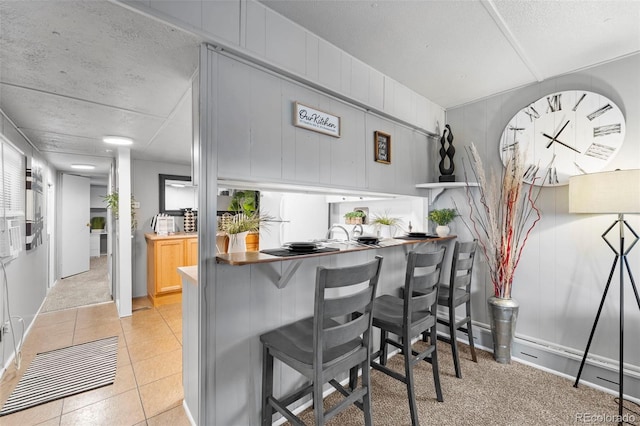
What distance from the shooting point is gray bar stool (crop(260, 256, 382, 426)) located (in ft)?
4.29

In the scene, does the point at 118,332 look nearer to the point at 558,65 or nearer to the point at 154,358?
the point at 154,358

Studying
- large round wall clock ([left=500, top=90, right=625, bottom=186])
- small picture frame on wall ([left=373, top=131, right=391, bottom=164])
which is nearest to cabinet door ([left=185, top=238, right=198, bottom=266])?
small picture frame on wall ([left=373, top=131, right=391, bottom=164])

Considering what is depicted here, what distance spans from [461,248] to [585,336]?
1.19 meters

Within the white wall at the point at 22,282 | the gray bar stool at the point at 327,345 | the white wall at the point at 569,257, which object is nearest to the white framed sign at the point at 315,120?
the gray bar stool at the point at 327,345

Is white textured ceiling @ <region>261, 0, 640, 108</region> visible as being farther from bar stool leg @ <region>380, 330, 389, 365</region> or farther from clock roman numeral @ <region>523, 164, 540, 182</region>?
bar stool leg @ <region>380, 330, 389, 365</region>

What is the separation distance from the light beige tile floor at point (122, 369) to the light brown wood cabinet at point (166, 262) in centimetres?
21

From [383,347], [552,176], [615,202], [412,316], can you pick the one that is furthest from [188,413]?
[552,176]

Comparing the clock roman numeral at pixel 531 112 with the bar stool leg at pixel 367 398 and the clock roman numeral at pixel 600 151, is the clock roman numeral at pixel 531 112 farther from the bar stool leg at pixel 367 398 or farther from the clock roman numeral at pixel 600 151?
the bar stool leg at pixel 367 398

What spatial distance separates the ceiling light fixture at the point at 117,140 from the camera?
314cm

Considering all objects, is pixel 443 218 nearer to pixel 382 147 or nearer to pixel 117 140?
pixel 382 147

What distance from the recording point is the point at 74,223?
5625 millimetres

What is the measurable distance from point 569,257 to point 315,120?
2.41 meters

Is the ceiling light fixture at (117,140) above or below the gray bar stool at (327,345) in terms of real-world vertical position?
above

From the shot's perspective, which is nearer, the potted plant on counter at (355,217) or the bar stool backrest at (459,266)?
the bar stool backrest at (459,266)
